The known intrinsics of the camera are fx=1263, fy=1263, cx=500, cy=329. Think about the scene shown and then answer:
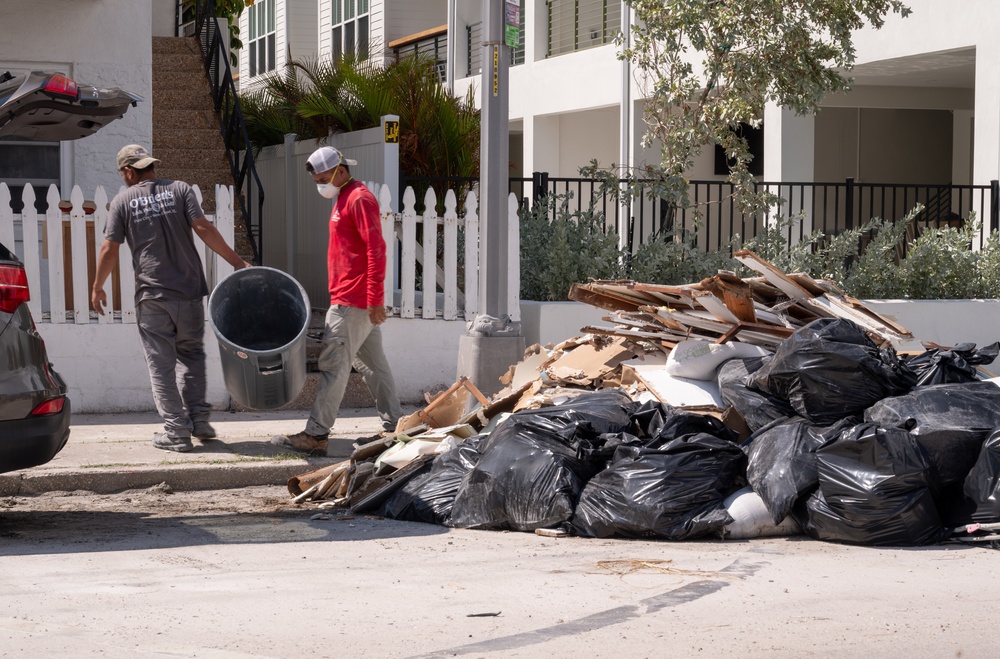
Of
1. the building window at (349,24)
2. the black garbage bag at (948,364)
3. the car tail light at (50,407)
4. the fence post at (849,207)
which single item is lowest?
the car tail light at (50,407)

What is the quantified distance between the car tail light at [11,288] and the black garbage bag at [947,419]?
4085 mm

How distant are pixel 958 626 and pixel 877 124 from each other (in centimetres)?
1842

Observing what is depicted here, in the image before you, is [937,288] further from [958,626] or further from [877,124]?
[877,124]

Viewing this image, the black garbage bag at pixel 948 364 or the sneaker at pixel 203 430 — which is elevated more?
the black garbage bag at pixel 948 364

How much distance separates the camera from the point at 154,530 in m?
6.40

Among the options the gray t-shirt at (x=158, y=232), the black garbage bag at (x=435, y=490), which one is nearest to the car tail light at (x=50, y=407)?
the black garbage bag at (x=435, y=490)

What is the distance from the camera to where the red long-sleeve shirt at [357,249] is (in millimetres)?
7945

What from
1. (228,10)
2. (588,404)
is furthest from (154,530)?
(228,10)

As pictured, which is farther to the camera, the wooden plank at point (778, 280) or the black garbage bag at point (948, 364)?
the wooden plank at point (778, 280)

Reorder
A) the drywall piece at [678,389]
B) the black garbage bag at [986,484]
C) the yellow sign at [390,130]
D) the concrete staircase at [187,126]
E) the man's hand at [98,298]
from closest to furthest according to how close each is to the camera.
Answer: the black garbage bag at [986,484], the drywall piece at [678,389], the man's hand at [98,298], the yellow sign at [390,130], the concrete staircase at [187,126]

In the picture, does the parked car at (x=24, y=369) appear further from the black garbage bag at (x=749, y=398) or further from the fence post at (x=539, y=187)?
the fence post at (x=539, y=187)

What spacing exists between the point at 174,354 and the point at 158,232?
0.79 m

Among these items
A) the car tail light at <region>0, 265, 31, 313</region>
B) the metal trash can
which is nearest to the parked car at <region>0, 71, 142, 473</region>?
the car tail light at <region>0, 265, 31, 313</region>

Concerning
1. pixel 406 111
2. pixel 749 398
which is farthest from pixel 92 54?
pixel 749 398
